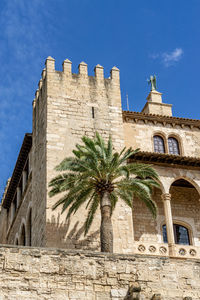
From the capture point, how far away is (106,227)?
76.0 feet

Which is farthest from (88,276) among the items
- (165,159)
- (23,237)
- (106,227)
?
(23,237)

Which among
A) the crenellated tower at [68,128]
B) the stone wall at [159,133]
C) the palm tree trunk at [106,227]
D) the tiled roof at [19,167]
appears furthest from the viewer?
the tiled roof at [19,167]

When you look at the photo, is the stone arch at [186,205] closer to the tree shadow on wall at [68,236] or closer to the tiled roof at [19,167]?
the tree shadow on wall at [68,236]

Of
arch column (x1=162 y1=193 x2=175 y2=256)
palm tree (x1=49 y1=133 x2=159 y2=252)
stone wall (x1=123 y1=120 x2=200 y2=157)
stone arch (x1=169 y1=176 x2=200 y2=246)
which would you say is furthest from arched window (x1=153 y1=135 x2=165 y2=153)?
palm tree (x1=49 y1=133 x2=159 y2=252)

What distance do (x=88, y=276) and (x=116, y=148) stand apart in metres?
13.9

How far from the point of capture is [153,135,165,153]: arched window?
31.4m

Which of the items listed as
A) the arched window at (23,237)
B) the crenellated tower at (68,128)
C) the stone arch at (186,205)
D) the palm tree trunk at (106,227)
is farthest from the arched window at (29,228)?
the palm tree trunk at (106,227)

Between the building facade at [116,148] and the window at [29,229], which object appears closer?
the building facade at [116,148]

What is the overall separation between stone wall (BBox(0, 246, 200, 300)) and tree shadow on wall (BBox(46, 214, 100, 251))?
9294mm

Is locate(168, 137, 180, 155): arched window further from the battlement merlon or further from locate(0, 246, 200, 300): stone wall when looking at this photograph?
locate(0, 246, 200, 300): stone wall

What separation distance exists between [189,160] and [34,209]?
810 cm

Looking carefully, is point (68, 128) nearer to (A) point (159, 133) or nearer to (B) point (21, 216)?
(A) point (159, 133)

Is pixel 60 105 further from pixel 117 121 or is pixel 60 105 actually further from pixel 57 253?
pixel 57 253

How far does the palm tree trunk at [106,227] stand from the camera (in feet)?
74.5
